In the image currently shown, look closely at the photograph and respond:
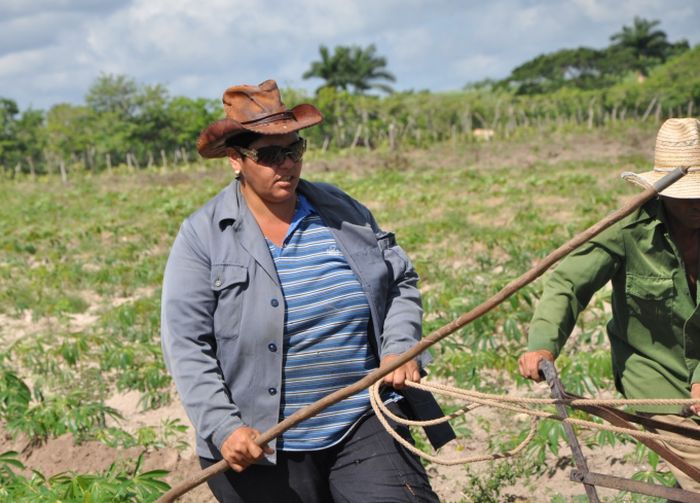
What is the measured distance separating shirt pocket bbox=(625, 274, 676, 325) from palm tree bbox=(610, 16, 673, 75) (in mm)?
64879

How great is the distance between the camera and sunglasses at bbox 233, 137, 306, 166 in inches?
91.7

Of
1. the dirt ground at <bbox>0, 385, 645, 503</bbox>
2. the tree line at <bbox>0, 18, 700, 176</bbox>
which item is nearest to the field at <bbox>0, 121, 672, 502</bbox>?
the dirt ground at <bbox>0, 385, 645, 503</bbox>

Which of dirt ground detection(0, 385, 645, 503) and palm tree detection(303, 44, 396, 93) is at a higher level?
palm tree detection(303, 44, 396, 93)

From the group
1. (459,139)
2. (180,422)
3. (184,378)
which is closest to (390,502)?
(184,378)

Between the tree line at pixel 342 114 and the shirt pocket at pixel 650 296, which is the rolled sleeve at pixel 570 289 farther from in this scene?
the tree line at pixel 342 114

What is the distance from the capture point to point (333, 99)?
40531mm

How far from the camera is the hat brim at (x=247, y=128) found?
231 centimetres

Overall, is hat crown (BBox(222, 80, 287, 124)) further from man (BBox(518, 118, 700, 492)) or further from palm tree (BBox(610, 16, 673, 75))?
palm tree (BBox(610, 16, 673, 75))

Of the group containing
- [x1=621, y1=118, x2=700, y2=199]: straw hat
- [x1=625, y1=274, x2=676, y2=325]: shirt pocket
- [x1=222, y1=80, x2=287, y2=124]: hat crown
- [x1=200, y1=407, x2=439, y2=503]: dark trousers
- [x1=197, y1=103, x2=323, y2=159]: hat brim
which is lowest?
[x1=200, y1=407, x2=439, y2=503]: dark trousers

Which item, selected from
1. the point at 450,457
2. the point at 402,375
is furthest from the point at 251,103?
the point at 450,457

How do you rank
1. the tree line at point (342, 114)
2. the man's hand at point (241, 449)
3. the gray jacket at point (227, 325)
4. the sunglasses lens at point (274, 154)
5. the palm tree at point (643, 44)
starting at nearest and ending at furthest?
the man's hand at point (241, 449), the gray jacket at point (227, 325), the sunglasses lens at point (274, 154), the tree line at point (342, 114), the palm tree at point (643, 44)

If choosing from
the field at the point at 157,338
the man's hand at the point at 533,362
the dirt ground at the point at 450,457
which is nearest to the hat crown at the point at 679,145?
the man's hand at the point at 533,362

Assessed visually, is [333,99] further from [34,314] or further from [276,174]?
[276,174]

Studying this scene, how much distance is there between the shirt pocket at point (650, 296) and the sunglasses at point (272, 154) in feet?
3.56
